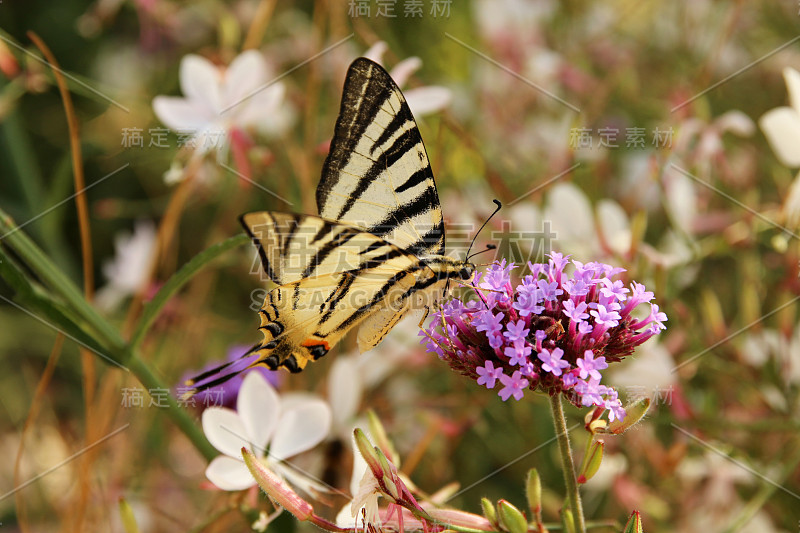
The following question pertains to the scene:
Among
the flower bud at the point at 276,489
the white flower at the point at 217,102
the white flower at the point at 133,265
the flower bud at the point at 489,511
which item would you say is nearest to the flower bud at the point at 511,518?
the flower bud at the point at 489,511

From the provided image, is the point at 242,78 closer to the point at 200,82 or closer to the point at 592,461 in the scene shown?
the point at 200,82

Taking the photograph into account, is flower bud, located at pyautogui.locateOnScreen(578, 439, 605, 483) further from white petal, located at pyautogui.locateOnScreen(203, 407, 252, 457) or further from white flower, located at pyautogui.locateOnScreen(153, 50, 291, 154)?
white flower, located at pyautogui.locateOnScreen(153, 50, 291, 154)

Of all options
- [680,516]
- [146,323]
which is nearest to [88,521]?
[146,323]
